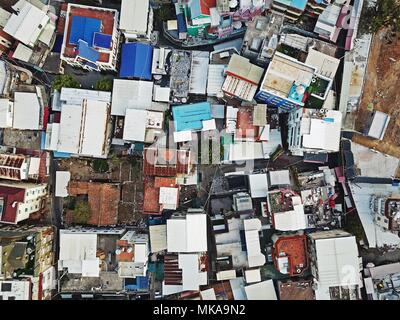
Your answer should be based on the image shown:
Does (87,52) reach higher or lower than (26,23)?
lower

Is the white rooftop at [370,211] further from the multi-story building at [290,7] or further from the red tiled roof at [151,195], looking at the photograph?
the red tiled roof at [151,195]

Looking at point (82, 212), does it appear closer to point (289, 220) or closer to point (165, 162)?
point (165, 162)

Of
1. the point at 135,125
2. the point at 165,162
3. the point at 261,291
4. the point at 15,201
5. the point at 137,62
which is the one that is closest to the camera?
the point at 15,201

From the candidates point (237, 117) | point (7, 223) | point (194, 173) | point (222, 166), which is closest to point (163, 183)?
point (194, 173)

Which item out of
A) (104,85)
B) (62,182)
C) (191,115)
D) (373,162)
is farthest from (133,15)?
(373,162)

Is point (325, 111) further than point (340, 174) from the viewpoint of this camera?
No

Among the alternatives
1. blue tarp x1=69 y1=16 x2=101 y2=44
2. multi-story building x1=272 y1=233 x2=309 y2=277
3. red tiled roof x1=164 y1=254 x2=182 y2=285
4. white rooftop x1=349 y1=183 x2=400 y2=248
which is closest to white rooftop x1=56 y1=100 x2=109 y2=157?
blue tarp x1=69 y1=16 x2=101 y2=44

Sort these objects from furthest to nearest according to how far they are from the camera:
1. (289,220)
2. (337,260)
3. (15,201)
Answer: (289,220), (337,260), (15,201)
